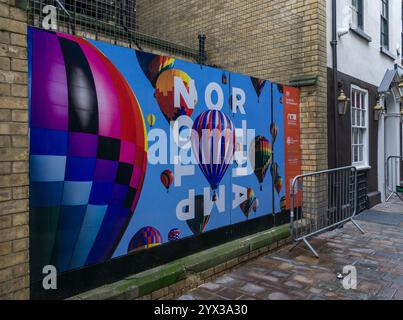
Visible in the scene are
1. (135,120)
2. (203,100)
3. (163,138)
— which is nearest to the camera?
(135,120)

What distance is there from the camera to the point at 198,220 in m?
4.12

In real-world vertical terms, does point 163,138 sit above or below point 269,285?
above

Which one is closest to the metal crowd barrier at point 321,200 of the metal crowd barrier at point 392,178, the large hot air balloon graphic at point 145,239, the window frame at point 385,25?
the large hot air balloon graphic at point 145,239

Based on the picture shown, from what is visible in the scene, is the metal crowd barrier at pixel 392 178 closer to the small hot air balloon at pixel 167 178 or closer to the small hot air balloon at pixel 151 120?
the small hot air balloon at pixel 167 178

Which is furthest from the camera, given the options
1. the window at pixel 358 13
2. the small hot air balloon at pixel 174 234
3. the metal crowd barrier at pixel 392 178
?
the metal crowd barrier at pixel 392 178

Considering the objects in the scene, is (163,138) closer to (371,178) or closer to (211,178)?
(211,178)

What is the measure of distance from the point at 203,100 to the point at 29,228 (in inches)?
93.7

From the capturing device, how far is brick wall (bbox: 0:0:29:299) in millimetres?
2500

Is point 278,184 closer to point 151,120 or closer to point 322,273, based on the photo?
point 322,273

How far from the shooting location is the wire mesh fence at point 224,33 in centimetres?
488

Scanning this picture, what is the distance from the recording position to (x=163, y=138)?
3.67 m

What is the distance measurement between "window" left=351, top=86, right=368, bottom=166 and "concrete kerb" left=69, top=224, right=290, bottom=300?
3836mm

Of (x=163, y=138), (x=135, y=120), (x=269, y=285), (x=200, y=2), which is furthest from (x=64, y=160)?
(x=200, y=2)

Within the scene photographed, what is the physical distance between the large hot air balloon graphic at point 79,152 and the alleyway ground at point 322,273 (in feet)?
4.01
